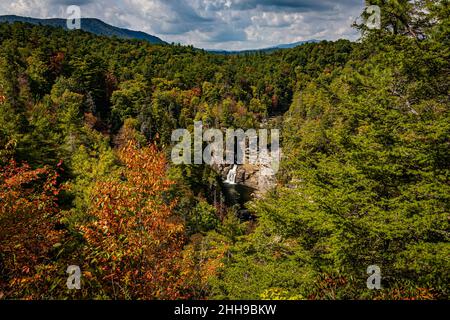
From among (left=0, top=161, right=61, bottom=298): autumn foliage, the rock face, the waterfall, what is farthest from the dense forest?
the waterfall

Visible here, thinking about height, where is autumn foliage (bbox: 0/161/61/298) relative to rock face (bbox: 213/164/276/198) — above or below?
above

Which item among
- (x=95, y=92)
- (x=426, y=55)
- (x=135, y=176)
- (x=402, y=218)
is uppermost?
(x=95, y=92)

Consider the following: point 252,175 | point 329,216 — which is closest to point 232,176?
point 252,175

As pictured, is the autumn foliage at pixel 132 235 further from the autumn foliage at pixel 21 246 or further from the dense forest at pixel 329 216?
the autumn foliage at pixel 21 246

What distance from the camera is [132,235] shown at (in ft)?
20.6

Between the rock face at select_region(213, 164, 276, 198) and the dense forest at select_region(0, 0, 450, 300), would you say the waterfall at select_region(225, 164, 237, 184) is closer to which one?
the rock face at select_region(213, 164, 276, 198)

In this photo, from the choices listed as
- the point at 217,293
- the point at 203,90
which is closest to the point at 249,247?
the point at 217,293

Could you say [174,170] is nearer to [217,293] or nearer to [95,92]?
[217,293]

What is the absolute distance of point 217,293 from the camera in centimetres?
1408

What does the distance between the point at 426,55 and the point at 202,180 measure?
3530 cm

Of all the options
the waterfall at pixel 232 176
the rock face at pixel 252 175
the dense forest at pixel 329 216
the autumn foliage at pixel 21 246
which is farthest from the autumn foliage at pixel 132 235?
the waterfall at pixel 232 176

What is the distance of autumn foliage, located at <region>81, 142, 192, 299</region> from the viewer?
19.6 feet

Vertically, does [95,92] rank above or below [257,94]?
below

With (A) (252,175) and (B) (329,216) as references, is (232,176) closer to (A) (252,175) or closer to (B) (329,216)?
(A) (252,175)
